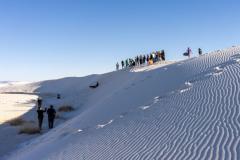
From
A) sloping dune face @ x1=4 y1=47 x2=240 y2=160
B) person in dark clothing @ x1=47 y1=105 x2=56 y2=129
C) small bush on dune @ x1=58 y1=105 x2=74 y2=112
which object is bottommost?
small bush on dune @ x1=58 y1=105 x2=74 y2=112

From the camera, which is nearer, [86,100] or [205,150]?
[205,150]

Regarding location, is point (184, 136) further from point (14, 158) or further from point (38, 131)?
point (38, 131)

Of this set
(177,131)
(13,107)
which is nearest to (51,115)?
(177,131)

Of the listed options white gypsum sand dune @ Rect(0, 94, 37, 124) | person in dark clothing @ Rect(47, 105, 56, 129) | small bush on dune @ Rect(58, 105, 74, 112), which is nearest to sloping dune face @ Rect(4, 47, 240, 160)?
person in dark clothing @ Rect(47, 105, 56, 129)

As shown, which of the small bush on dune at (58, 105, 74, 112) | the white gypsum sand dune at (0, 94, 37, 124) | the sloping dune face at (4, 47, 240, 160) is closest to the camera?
the sloping dune face at (4, 47, 240, 160)

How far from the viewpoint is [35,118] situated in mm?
26562

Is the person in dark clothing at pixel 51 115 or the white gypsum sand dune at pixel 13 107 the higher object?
the person in dark clothing at pixel 51 115

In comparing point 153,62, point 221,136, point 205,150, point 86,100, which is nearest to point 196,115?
point 221,136

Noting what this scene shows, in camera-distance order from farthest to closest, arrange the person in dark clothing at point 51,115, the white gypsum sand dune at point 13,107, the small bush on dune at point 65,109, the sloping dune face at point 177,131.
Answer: the small bush on dune at point 65,109 < the white gypsum sand dune at point 13,107 < the person in dark clothing at point 51,115 < the sloping dune face at point 177,131

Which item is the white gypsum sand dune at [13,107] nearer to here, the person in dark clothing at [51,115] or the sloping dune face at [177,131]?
the person in dark clothing at [51,115]

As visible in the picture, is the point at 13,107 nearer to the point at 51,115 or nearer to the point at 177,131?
the point at 51,115

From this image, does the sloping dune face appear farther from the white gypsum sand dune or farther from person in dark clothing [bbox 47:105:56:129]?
the white gypsum sand dune

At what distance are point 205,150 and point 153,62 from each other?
34271 mm

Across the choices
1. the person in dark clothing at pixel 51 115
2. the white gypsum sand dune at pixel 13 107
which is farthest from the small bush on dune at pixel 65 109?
the person in dark clothing at pixel 51 115
